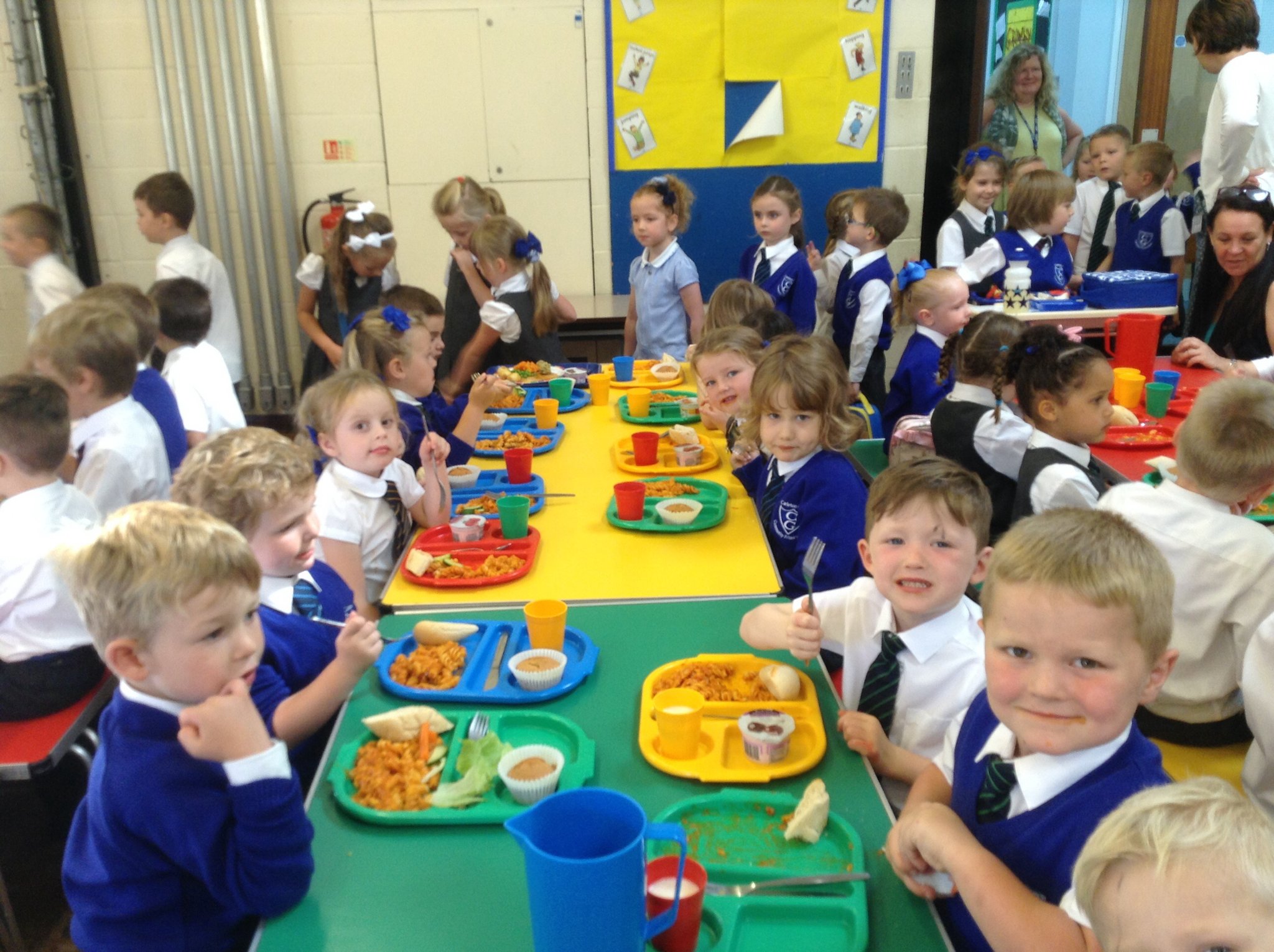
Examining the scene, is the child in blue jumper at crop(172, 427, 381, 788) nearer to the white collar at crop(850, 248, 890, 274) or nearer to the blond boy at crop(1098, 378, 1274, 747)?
the blond boy at crop(1098, 378, 1274, 747)

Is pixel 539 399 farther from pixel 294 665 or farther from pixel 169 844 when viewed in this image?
pixel 169 844

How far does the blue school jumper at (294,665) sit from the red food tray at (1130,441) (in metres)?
2.48

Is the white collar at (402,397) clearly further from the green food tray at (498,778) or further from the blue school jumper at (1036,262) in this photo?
the blue school jumper at (1036,262)

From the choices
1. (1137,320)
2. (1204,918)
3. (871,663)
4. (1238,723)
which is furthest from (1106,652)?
(1137,320)

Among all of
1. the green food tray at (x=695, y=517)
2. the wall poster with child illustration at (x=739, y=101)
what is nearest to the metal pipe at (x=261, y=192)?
the wall poster with child illustration at (x=739, y=101)

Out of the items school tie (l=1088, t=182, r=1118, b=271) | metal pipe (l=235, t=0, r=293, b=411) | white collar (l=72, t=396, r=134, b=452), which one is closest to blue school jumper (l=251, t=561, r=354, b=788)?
white collar (l=72, t=396, r=134, b=452)

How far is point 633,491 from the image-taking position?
8.60ft

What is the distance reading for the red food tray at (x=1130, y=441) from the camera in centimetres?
310

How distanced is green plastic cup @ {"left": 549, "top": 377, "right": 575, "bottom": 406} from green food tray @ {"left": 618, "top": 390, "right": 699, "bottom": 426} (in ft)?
0.70

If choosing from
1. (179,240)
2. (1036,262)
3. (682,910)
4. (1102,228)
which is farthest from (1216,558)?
(179,240)

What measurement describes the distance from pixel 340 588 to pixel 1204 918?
1.72 m

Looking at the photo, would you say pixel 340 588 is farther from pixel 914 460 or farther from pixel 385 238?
pixel 385 238

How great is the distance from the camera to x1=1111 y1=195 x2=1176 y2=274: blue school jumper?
5445 millimetres

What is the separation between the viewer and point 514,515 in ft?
8.16
